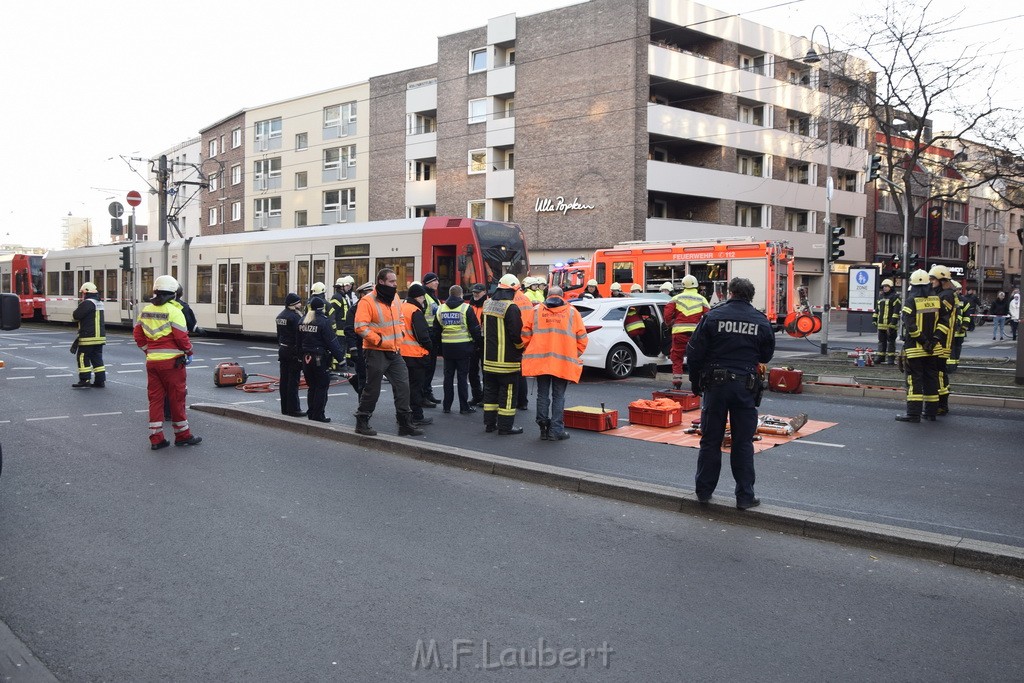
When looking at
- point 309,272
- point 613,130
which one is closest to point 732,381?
point 309,272

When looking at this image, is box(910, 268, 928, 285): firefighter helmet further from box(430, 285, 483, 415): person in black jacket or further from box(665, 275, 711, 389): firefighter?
box(430, 285, 483, 415): person in black jacket

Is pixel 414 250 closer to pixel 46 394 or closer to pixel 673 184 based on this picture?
pixel 46 394

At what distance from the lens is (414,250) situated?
1997cm

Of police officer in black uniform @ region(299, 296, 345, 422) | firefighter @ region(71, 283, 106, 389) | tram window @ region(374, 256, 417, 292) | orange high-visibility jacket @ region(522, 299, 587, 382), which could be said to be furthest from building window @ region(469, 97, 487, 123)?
orange high-visibility jacket @ region(522, 299, 587, 382)

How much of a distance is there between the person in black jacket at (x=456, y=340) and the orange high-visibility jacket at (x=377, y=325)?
6.59 ft

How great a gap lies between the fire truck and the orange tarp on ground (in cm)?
1159

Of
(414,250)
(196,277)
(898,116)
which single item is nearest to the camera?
(414,250)

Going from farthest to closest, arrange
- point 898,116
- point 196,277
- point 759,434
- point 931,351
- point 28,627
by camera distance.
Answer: point 898,116 < point 196,277 < point 931,351 < point 759,434 < point 28,627

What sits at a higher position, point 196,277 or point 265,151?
point 265,151

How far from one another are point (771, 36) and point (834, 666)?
148ft

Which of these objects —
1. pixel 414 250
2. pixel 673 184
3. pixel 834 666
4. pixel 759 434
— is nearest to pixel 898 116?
pixel 673 184

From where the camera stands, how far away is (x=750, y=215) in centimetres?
4481

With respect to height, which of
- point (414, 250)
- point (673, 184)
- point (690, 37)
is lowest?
point (414, 250)

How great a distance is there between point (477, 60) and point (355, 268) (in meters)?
24.7
